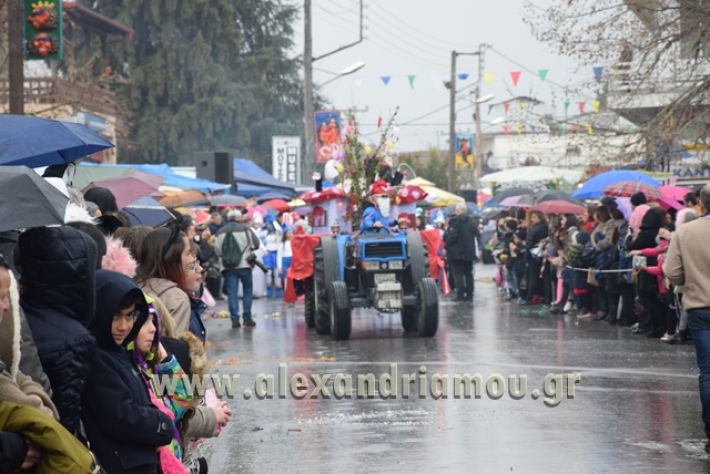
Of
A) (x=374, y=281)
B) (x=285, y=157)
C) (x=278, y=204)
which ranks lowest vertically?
(x=374, y=281)

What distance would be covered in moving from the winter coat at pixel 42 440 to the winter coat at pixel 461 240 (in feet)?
71.3

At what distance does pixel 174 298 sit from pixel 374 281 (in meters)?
11.9

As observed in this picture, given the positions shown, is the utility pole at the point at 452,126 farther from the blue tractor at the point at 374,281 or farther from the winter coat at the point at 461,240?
the blue tractor at the point at 374,281

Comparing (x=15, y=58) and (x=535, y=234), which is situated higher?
(x=15, y=58)

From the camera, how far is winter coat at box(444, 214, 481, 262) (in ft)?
85.0

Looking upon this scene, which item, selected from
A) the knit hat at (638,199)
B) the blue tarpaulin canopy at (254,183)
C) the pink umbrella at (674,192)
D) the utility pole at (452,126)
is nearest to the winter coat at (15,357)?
the knit hat at (638,199)

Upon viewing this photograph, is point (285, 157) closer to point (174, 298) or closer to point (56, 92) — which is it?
point (56, 92)

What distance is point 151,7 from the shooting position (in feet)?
189

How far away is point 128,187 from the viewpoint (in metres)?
15.8

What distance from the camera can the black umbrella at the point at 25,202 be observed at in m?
4.85

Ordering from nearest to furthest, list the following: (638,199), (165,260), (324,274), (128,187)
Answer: (165,260) → (128,187) → (324,274) → (638,199)

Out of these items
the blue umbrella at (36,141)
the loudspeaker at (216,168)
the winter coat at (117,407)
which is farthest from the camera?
the loudspeaker at (216,168)

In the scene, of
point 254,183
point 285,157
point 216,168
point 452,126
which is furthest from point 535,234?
point 452,126

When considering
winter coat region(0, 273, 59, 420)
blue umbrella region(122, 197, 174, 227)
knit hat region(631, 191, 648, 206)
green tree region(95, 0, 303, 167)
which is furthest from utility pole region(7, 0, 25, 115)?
green tree region(95, 0, 303, 167)
